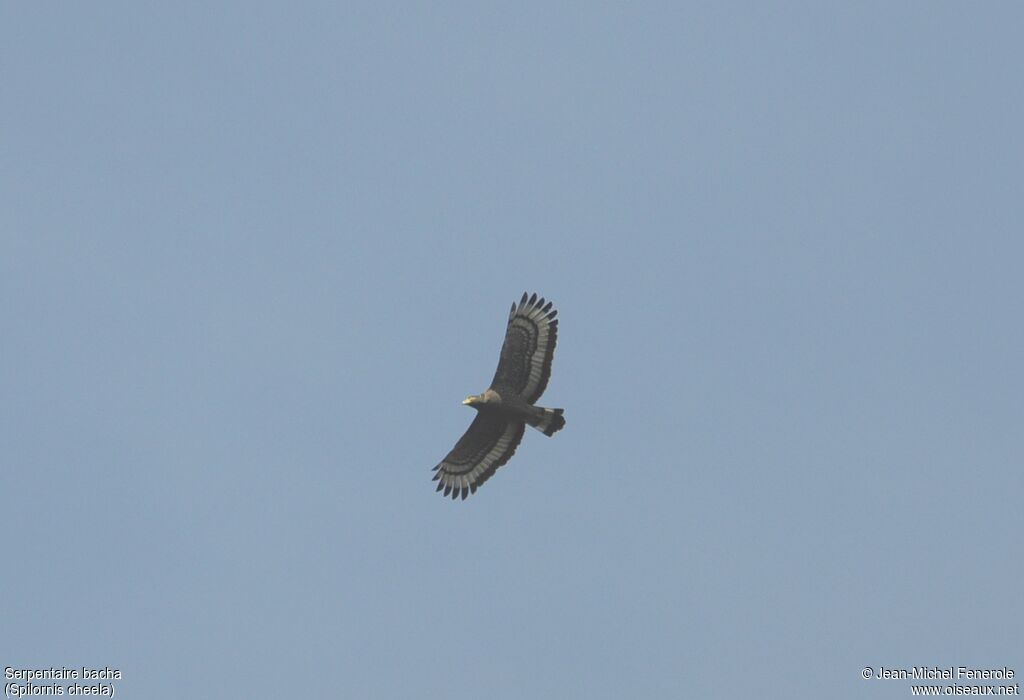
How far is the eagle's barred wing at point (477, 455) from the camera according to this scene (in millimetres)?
49406

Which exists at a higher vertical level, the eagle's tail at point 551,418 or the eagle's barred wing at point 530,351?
the eagle's barred wing at point 530,351

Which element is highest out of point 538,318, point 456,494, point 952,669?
point 538,318

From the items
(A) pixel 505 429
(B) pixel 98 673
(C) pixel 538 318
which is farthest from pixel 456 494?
(B) pixel 98 673

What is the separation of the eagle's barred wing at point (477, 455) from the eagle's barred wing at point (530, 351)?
143cm

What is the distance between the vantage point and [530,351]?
48250 millimetres

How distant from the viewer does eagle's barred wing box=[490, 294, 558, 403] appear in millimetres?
48188

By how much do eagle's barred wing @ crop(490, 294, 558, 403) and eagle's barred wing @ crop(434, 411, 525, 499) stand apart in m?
1.43

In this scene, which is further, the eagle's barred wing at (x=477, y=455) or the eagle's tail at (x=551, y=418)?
the eagle's barred wing at (x=477, y=455)

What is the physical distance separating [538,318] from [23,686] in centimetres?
1706

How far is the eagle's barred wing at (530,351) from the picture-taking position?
48.2m

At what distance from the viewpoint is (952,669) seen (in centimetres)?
4259

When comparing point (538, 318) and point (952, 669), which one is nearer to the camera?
point (952, 669)

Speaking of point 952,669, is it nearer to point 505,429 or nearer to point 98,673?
point 505,429

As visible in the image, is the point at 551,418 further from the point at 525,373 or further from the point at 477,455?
the point at 477,455
